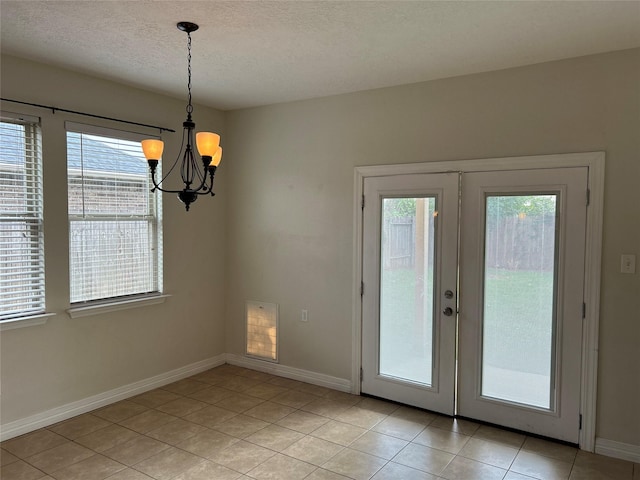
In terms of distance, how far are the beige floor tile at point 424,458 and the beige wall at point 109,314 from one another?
2.46 metres

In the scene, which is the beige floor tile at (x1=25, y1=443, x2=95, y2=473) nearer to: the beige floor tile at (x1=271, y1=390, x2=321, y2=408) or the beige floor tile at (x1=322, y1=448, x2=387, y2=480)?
the beige floor tile at (x1=271, y1=390, x2=321, y2=408)

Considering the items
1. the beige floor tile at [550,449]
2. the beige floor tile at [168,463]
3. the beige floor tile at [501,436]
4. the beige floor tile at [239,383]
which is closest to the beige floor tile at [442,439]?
the beige floor tile at [501,436]

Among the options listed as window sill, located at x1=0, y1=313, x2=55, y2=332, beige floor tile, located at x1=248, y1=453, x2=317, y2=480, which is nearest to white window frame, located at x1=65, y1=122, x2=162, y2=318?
window sill, located at x1=0, y1=313, x2=55, y2=332

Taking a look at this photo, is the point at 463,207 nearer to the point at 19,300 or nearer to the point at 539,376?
the point at 539,376

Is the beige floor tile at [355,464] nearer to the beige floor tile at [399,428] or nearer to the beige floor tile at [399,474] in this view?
the beige floor tile at [399,474]

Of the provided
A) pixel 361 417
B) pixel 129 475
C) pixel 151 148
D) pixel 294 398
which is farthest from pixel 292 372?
pixel 151 148

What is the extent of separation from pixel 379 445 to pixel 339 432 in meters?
0.34

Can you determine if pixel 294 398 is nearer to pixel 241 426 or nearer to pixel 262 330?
pixel 241 426

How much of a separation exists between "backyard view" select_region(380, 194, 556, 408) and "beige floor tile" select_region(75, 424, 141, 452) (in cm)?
220

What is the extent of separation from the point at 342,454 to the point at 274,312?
1857 mm

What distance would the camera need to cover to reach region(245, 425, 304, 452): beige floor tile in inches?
130

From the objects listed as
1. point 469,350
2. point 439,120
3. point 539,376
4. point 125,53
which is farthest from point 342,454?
point 125,53

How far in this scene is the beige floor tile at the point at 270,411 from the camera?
376cm

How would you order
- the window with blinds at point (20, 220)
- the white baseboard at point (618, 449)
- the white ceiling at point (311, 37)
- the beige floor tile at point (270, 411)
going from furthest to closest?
the beige floor tile at point (270, 411)
the window with blinds at point (20, 220)
the white baseboard at point (618, 449)
the white ceiling at point (311, 37)
